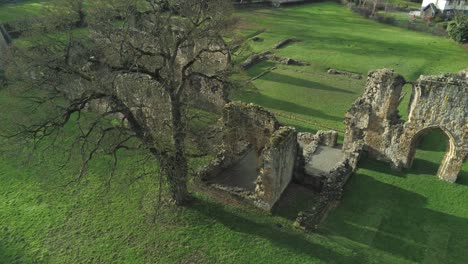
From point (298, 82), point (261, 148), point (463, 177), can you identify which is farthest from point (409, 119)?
point (298, 82)

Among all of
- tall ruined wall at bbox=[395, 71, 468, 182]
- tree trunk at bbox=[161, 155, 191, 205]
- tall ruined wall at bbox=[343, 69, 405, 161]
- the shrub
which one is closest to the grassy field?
tree trunk at bbox=[161, 155, 191, 205]

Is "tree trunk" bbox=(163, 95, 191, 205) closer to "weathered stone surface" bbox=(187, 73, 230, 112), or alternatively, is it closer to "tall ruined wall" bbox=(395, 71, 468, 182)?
"weathered stone surface" bbox=(187, 73, 230, 112)

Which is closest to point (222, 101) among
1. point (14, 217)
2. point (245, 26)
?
point (14, 217)

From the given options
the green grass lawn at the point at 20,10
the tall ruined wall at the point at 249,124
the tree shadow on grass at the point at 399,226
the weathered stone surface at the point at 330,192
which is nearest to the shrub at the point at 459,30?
the weathered stone surface at the point at 330,192

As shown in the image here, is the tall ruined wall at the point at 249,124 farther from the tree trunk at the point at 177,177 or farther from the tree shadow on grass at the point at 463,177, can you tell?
the tree shadow on grass at the point at 463,177

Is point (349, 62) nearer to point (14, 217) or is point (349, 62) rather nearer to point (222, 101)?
point (222, 101)
